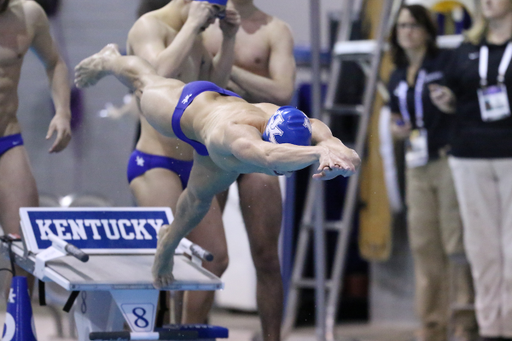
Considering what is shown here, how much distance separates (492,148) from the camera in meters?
4.04

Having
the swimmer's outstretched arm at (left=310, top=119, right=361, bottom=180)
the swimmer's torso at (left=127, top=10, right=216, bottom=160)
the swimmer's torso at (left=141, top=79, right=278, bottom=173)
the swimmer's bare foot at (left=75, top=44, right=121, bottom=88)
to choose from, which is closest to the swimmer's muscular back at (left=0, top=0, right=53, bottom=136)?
the swimmer's bare foot at (left=75, top=44, right=121, bottom=88)

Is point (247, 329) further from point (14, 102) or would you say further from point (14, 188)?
point (14, 102)

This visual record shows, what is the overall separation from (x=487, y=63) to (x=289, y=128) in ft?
7.34

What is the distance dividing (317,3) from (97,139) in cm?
212

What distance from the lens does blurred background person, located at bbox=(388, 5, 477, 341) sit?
4352mm

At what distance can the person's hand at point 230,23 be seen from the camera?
10.3 ft

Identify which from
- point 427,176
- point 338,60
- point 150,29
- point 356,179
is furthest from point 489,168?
point 150,29

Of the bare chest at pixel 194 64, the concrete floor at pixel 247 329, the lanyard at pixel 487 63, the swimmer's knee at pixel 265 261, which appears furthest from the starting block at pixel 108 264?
the lanyard at pixel 487 63

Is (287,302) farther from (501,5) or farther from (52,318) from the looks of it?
(501,5)

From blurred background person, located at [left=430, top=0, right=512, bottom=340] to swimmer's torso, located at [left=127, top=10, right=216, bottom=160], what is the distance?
5.39ft

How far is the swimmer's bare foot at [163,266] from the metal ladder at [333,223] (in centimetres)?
165

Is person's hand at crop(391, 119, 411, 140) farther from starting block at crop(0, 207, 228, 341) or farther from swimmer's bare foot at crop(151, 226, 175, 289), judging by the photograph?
swimmer's bare foot at crop(151, 226, 175, 289)

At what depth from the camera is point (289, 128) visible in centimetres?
224

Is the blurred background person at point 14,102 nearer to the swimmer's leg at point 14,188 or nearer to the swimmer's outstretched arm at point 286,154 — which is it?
the swimmer's leg at point 14,188
